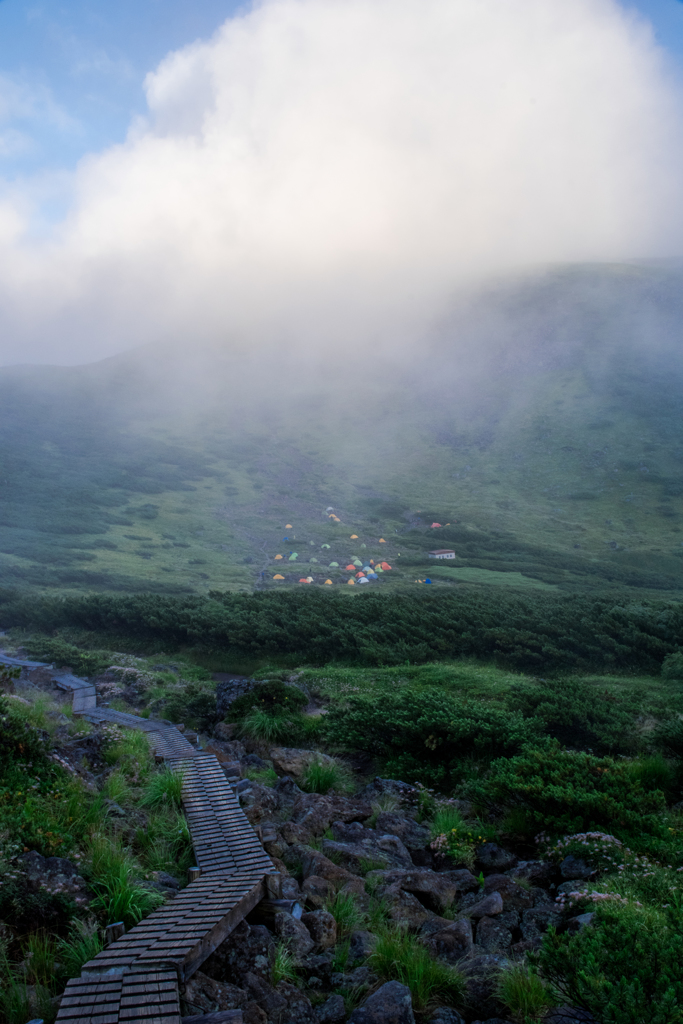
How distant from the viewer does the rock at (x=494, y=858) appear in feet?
25.0

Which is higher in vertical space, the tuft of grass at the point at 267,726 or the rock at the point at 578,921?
the rock at the point at 578,921

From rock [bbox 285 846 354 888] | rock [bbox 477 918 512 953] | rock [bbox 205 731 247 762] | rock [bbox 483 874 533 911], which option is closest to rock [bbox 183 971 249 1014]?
rock [bbox 285 846 354 888]

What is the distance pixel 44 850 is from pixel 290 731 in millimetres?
7620

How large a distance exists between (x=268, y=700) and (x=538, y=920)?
9251mm

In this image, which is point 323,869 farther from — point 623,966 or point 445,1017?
point 623,966

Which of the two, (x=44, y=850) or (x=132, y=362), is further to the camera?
(x=132, y=362)

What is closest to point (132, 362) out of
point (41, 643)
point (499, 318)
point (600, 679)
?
point (499, 318)

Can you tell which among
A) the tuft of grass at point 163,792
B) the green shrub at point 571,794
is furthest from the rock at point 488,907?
the tuft of grass at point 163,792

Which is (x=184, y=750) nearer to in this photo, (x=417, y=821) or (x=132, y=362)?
(x=417, y=821)

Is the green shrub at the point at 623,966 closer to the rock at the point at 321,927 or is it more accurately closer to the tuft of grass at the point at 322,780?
the rock at the point at 321,927

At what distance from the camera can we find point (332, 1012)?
182 inches

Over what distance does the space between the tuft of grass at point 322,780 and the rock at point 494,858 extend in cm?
332

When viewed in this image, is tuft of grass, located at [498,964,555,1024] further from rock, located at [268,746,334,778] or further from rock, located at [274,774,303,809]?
rock, located at [268,746,334,778]

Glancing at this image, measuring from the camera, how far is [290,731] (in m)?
13.2
